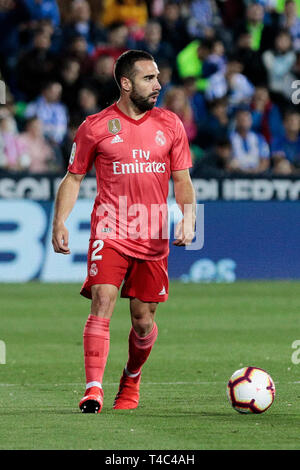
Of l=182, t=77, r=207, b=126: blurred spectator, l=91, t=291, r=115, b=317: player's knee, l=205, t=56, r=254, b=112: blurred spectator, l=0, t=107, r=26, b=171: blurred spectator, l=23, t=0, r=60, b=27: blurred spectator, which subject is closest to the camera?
l=91, t=291, r=115, b=317: player's knee

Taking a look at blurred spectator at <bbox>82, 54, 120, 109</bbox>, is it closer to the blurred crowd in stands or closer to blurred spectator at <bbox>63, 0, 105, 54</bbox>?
the blurred crowd in stands

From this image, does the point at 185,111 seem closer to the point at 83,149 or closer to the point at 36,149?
the point at 36,149

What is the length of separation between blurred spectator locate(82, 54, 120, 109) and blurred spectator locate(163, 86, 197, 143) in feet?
3.08

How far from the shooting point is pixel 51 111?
58.4 ft

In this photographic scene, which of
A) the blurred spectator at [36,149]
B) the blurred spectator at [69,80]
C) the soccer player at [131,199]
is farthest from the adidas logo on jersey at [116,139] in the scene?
the blurred spectator at [69,80]

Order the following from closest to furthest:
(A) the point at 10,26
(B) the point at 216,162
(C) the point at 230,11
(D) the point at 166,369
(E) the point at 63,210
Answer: (E) the point at 63,210 < (D) the point at 166,369 < (B) the point at 216,162 < (A) the point at 10,26 < (C) the point at 230,11

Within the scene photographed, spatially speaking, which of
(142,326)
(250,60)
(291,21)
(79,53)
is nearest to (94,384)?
(142,326)

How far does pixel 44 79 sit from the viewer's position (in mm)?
18375

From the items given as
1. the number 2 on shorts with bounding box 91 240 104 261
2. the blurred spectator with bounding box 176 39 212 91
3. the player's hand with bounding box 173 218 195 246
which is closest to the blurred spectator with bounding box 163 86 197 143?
the blurred spectator with bounding box 176 39 212 91

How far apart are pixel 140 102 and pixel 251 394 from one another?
1.99 metres

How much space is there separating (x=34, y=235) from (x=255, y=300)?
349cm

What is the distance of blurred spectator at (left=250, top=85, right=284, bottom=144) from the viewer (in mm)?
19359

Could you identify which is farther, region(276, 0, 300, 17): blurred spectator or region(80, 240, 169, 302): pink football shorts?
region(276, 0, 300, 17): blurred spectator
